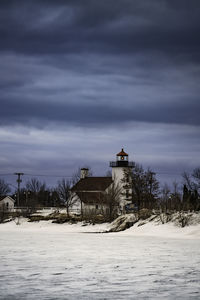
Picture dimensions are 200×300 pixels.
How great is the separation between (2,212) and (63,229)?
1708cm

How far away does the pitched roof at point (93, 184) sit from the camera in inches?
3349

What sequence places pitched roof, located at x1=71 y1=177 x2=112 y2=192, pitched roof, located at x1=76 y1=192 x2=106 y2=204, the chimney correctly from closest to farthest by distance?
pitched roof, located at x1=76 y1=192 x2=106 y2=204 < pitched roof, located at x1=71 y1=177 x2=112 y2=192 < the chimney

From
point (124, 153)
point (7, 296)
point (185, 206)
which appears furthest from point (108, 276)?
point (124, 153)

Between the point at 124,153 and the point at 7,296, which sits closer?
the point at 7,296

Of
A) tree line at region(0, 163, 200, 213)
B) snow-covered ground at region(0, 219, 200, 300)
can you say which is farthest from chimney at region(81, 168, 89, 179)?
snow-covered ground at region(0, 219, 200, 300)

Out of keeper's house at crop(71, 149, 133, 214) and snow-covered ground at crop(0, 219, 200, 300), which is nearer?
snow-covered ground at crop(0, 219, 200, 300)

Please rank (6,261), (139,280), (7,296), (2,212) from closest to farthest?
(7,296) → (139,280) → (6,261) → (2,212)

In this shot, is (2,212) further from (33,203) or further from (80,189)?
(80,189)

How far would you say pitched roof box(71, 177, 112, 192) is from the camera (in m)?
85.1

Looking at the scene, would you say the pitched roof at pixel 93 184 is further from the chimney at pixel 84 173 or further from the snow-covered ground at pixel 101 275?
the snow-covered ground at pixel 101 275

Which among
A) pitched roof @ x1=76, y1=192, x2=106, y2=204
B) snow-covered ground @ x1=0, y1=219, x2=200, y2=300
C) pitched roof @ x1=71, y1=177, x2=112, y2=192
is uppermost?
pitched roof @ x1=71, y1=177, x2=112, y2=192

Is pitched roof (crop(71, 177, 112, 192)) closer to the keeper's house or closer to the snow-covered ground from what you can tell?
the keeper's house

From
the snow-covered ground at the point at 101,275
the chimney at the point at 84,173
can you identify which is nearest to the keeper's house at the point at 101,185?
the chimney at the point at 84,173

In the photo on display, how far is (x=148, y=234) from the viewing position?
1288 inches
